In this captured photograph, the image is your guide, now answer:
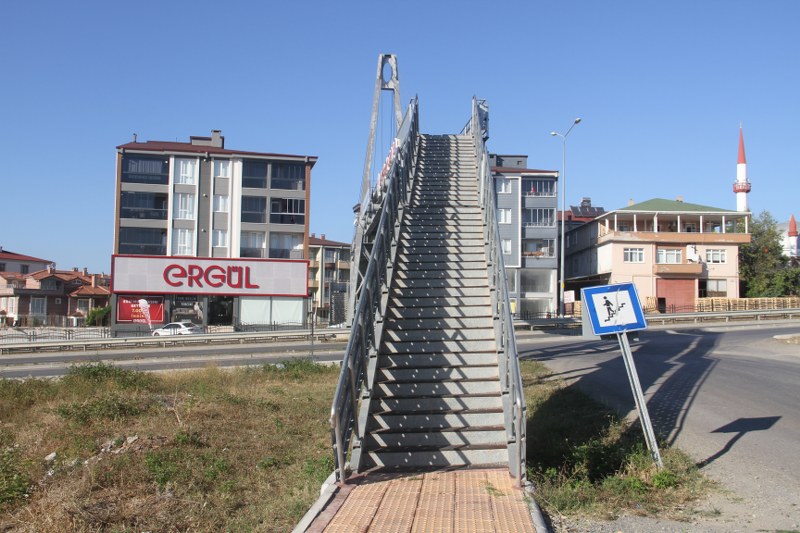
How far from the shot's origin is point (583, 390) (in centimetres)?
1363

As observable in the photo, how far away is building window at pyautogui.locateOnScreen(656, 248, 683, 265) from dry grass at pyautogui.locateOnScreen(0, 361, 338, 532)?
51.9m

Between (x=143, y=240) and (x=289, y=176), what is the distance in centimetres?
1274

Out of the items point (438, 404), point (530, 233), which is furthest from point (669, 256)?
point (438, 404)

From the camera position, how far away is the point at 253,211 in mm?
56625

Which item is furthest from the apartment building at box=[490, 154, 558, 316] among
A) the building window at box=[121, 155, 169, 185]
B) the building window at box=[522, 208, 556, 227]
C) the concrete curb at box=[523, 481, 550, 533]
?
the concrete curb at box=[523, 481, 550, 533]

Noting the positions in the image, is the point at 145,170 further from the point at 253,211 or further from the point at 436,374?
the point at 436,374

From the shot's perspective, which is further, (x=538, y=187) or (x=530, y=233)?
(x=538, y=187)

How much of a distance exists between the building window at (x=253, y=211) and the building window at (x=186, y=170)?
461cm

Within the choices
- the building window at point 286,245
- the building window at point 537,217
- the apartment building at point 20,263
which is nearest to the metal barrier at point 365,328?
the building window at point 286,245

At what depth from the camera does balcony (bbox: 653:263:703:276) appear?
194 feet

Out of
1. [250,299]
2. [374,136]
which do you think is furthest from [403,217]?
[250,299]

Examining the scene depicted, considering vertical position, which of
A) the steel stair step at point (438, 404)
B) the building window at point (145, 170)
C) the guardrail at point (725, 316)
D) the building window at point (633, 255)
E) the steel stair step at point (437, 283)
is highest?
the building window at point (145, 170)

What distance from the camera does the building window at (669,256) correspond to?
6091 cm

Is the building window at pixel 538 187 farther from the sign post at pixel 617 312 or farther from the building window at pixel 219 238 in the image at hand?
the sign post at pixel 617 312
